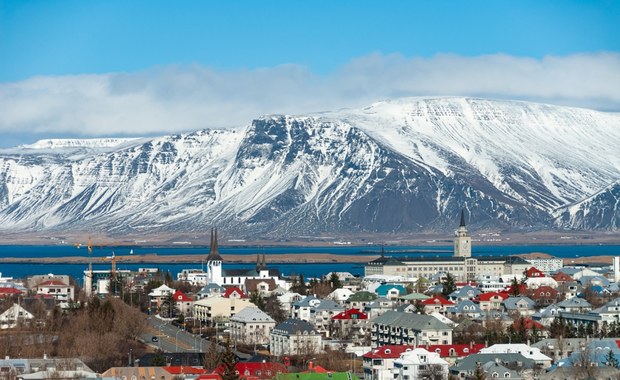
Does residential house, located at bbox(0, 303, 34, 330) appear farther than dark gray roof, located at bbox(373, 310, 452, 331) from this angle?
Yes

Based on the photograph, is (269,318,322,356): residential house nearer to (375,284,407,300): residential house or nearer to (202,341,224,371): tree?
(202,341,224,371): tree

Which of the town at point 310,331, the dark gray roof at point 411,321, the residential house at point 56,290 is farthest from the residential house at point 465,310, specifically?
the residential house at point 56,290

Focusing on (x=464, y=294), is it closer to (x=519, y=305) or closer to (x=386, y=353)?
(x=519, y=305)

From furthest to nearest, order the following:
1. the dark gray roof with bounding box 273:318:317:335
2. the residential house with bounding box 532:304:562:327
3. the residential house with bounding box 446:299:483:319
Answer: the residential house with bounding box 446:299:483:319 < the residential house with bounding box 532:304:562:327 < the dark gray roof with bounding box 273:318:317:335

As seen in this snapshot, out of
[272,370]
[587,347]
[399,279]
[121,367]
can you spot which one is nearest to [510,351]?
[587,347]

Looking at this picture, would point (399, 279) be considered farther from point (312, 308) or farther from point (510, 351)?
point (510, 351)

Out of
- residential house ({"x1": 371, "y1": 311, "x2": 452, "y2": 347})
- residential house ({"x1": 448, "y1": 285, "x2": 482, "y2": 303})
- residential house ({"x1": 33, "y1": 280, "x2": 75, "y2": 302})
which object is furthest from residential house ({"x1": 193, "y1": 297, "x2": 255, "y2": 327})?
residential house ({"x1": 371, "y1": 311, "x2": 452, "y2": 347})
